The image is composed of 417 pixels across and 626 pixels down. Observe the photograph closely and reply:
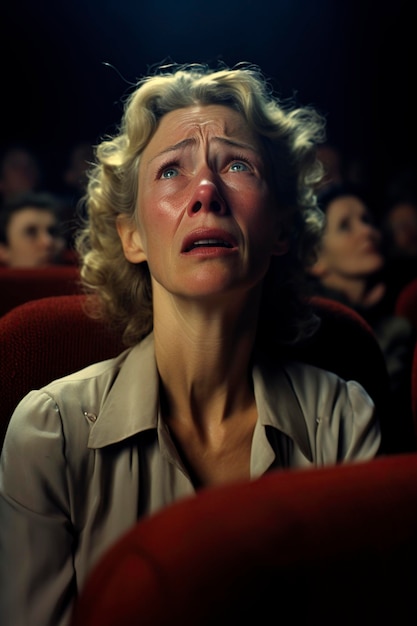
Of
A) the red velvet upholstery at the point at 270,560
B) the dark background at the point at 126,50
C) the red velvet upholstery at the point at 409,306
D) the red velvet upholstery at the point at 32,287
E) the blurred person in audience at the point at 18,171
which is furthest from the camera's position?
the red velvet upholstery at the point at 409,306

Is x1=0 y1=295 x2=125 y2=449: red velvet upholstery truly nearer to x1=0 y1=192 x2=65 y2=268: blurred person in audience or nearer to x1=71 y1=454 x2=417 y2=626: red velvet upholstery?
x1=71 y1=454 x2=417 y2=626: red velvet upholstery

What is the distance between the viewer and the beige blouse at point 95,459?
60 cm

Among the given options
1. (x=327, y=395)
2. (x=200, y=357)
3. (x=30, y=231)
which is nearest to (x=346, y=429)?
(x=327, y=395)

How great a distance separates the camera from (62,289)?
3.14 ft

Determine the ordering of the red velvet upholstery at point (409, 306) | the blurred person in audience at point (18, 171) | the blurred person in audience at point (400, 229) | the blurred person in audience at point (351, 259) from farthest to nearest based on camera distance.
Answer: the blurred person in audience at point (400, 229) → the blurred person in audience at point (351, 259) → the red velvet upholstery at point (409, 306) → the blurred person in audience at point (18, 171)

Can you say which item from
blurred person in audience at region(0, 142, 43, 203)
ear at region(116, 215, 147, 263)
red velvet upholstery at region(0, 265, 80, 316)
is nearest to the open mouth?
ear at region(116, 215, 147, 263)

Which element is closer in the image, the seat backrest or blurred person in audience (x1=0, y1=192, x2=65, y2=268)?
→ the seat backrest

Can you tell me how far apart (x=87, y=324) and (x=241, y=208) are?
214 mm

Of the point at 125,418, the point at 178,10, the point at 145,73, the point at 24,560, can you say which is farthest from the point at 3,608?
the point at 178,10

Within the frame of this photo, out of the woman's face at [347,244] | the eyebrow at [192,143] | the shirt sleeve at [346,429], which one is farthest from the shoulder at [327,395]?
the woman's face at [347,244]

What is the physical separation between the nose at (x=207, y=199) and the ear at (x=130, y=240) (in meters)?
0.11

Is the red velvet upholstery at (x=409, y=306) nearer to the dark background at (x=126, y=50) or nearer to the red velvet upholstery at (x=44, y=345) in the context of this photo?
the dark background at (x=126, y=50)

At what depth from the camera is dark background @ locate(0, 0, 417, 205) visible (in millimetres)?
817

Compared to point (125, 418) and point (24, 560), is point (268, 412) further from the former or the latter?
point (24, 560)
